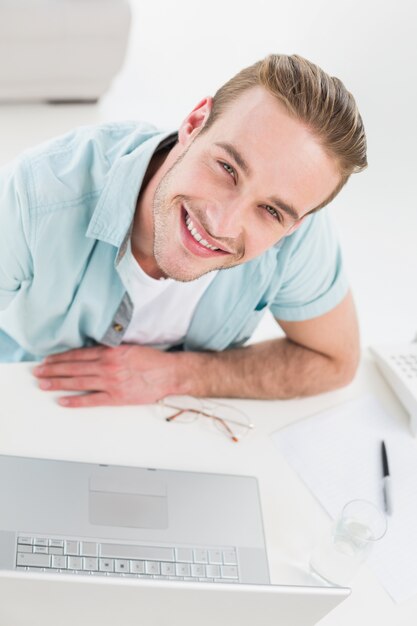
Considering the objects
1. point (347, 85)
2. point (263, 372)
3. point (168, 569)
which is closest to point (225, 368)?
point (263, 372)

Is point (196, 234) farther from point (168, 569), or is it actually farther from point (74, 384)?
point (168, 569)

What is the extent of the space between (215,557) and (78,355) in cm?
41

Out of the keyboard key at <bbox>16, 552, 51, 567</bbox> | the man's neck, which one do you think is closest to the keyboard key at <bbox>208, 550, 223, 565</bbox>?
the keyboard key at <bbox>16, 552, 51, 567</bbox>

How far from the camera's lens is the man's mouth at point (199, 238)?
1004mm

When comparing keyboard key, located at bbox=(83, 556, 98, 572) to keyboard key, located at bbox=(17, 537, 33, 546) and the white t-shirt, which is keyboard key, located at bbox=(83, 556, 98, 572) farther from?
the white t-shirt

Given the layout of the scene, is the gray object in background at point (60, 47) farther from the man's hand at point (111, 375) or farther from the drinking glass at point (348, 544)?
the drinking glass at point (348, 544)

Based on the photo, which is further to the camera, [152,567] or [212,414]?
[212,414]

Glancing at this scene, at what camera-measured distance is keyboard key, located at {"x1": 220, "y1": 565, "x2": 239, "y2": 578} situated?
932 mm

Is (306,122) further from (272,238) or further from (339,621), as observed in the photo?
(339,621)

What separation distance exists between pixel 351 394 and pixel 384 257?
14.7 inches

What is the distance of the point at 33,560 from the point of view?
0.88 m

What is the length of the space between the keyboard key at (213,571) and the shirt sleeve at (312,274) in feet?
1.59

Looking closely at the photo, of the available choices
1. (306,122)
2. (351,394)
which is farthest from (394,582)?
(306,122)

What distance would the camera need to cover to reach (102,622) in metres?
0.74
